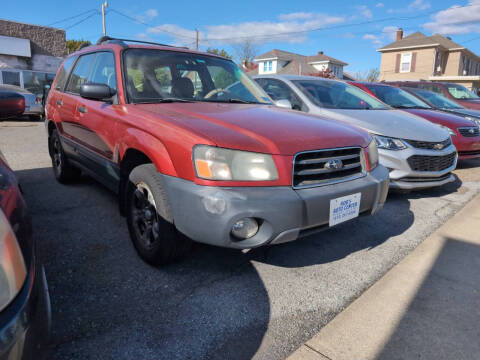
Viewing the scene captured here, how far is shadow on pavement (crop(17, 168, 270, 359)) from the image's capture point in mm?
1816

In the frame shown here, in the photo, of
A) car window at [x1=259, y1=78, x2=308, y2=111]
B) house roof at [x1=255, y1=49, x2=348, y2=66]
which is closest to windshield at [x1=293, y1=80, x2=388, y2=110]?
car window at [x1=259, y1=78, x2=308, y2=111]

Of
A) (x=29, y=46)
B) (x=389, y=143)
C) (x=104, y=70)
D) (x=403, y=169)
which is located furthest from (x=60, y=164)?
(x=29, y=46)

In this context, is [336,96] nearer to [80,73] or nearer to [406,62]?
[80,73]

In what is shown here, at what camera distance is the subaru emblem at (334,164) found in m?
2.32

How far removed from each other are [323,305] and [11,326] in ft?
5.72

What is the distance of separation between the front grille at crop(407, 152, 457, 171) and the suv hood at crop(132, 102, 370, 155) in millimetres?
1625

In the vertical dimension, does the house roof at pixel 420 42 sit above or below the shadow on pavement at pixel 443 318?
above

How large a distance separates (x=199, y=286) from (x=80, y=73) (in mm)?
2848

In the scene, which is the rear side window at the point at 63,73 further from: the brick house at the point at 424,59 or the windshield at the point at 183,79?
the brick house at the point at 424,59

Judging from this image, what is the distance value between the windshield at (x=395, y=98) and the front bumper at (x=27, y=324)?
257 inches

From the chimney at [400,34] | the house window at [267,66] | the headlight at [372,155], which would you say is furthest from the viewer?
the house window at [267,66]

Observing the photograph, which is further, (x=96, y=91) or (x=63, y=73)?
(x=63, y=73)

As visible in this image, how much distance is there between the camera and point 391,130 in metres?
4.23

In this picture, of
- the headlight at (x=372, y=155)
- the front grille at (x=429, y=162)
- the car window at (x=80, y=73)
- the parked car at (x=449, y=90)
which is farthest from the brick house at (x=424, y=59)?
the car window at (x=80, y=73)
